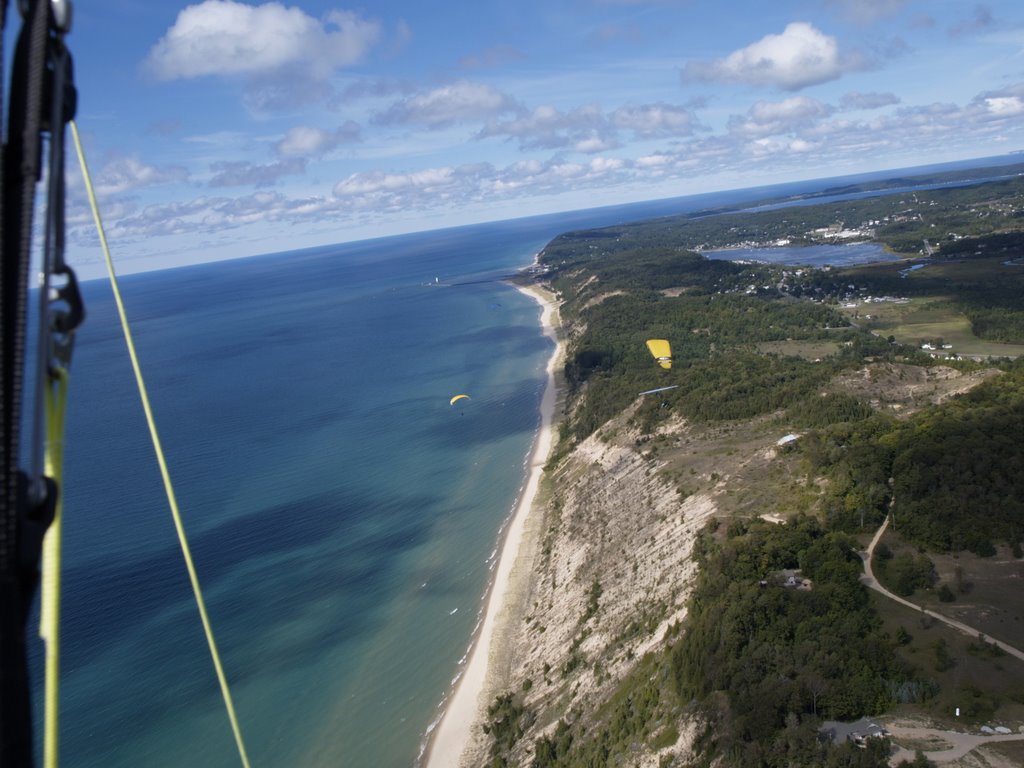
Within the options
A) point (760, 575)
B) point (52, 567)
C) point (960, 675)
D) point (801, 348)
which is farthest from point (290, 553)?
point (801, 348)

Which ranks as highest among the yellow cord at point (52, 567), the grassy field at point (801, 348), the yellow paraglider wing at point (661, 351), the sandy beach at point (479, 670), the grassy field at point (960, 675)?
the yellow cord at point (52, 567)

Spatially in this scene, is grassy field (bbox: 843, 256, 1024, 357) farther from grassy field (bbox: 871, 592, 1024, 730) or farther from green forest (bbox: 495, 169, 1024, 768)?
grassy field (bbox: 871, 592, 1024, 730)

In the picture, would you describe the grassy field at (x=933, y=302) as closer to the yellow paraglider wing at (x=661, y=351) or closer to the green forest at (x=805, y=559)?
the green forest at (x=805, y=559)

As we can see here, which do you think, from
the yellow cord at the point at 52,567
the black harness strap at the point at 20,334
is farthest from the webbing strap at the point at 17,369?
the yellow cord at the point at 52,567

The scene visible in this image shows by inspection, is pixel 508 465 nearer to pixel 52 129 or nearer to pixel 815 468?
pixel 815 468

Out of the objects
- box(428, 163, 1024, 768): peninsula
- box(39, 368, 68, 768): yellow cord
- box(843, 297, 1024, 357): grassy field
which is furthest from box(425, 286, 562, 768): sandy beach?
box(843, 297, 1024, 357): grassy field
